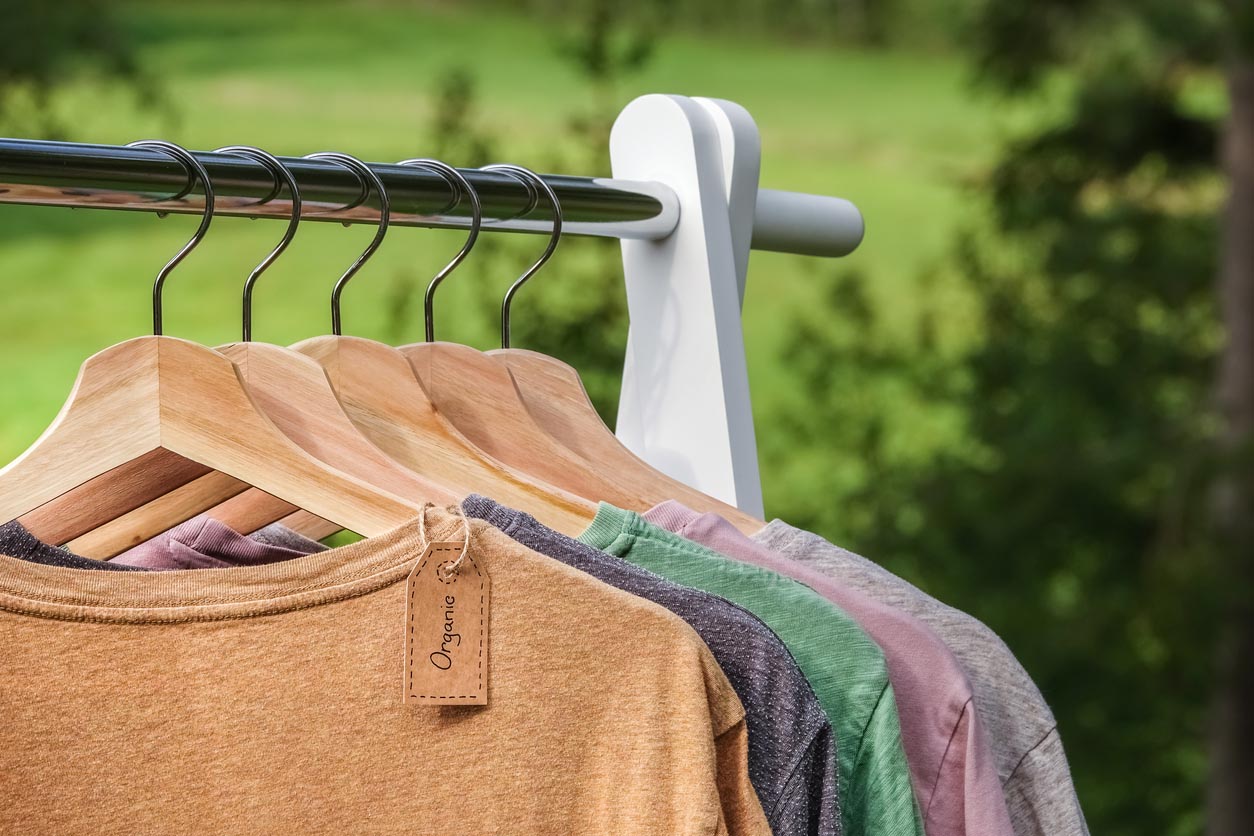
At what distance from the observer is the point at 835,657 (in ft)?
1.95

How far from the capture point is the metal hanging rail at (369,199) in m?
0.58

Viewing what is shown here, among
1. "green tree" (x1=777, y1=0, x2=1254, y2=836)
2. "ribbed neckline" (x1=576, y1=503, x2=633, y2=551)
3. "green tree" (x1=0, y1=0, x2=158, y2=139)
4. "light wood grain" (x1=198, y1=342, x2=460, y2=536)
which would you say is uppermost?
"green tree" (x1=0, y1=0, x2=158, y2=139)

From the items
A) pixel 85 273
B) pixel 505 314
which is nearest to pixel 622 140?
pixel 505 314

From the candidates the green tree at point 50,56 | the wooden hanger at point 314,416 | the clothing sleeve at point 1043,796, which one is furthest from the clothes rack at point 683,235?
the green tree at point 50,56

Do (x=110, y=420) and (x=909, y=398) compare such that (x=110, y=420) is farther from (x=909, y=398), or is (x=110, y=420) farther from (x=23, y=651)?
(x=909, y=398)

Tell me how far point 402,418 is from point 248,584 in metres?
0.16

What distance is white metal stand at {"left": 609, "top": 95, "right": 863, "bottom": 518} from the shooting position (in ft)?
2.65

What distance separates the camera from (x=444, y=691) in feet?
1.72

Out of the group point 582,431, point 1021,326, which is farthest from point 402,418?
point 1021,326

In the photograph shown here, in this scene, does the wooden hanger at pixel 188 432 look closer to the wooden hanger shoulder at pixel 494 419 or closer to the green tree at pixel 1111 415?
the wooden hanger shoulder at pixel 494 419

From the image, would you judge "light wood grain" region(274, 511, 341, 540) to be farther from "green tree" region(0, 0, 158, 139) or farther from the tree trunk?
the tree trunk

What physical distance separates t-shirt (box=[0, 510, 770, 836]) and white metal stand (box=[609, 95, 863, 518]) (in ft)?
0.94

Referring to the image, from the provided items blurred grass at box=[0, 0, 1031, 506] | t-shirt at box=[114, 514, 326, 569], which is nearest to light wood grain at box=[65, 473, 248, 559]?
t-shirt at box=[114, 514, 326, 569]

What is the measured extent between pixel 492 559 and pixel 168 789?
0.51 feet
